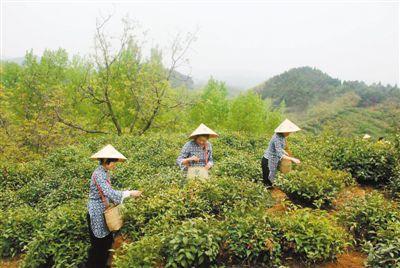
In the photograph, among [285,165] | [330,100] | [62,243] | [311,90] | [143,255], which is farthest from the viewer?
[311,90]

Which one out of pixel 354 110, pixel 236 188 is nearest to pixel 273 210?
pixel 236 188

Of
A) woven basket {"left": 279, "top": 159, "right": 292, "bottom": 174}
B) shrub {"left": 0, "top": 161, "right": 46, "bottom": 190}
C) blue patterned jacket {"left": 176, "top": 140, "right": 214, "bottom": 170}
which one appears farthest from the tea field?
shrub {"left": 0, "top": 161, "right": 46, "bottom": 190}

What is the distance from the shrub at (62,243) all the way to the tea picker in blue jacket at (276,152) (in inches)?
158

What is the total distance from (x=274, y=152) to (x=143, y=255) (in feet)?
13.9

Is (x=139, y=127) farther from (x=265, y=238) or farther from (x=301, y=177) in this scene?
(x=265, y=238)

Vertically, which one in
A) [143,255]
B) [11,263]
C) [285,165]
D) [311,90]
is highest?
[311,90]

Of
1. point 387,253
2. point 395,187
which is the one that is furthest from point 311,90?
point 387,253

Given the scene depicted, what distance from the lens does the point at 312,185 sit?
7312 millimetres

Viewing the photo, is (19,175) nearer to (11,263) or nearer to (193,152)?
(11,263)

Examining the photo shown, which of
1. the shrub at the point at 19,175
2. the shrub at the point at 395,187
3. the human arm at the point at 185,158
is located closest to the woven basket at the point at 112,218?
the human arm at the point at 185,158

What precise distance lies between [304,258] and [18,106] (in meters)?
23.9

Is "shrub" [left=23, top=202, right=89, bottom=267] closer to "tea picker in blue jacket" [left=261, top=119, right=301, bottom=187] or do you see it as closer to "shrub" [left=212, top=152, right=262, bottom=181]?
"shrub" [left=212, top=152, right=262, bottom=181]

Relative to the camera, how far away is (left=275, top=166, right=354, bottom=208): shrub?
726 centimetres

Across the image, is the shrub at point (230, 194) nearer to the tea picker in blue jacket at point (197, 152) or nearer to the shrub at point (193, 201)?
the shrub at point (193, 201)
